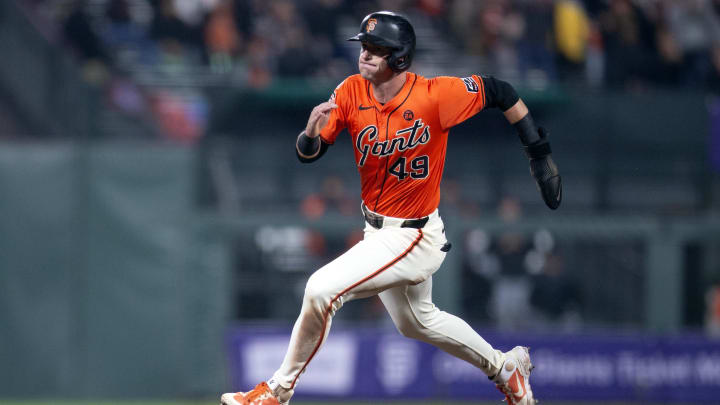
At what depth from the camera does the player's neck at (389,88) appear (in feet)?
19.1

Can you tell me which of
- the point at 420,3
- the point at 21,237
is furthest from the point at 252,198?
the point at 420,3

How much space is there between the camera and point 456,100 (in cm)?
586

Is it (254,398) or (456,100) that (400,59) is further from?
(254,398)

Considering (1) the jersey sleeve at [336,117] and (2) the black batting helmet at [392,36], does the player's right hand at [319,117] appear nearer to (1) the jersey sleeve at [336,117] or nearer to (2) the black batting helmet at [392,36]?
(1) the jersey sleeve at [336,117]

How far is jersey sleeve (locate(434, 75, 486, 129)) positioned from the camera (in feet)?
19.2

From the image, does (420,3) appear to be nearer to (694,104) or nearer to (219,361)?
(694,104)

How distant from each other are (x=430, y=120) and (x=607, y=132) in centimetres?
739

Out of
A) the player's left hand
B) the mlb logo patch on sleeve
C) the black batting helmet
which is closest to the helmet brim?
the black batting helmet

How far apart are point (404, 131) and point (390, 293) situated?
952mm

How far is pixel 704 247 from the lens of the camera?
38.3 ft

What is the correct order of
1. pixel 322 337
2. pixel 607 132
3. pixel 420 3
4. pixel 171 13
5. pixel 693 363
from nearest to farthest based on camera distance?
1. pixel 322 337
2. pixel 693 363
3. pixel 607 132
4. pixel 171 13
5. pixel 420 3

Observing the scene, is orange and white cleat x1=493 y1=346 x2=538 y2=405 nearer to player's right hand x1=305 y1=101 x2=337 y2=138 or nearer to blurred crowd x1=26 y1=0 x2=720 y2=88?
player's right hand x1=305 y1=101 x2=337 y2=138

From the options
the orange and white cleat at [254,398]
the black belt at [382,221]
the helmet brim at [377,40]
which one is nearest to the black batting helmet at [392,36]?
the helmet brim at [377,40]

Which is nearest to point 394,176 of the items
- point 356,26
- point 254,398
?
point 254,398
